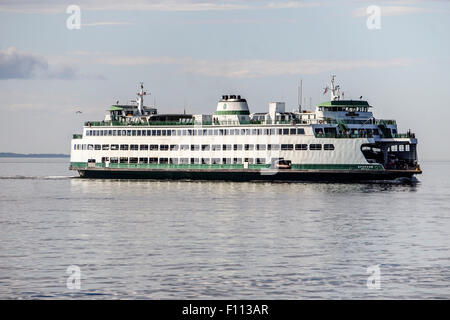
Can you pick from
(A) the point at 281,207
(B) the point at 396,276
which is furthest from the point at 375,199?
(B) the point at 396,276

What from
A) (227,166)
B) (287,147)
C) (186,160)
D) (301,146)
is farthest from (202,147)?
(301,146)

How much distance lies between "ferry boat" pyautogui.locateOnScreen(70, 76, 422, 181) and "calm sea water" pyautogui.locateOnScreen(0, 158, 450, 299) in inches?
805

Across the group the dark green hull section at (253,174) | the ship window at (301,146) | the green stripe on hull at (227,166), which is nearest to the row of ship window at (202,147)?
the ship window at (301,146)

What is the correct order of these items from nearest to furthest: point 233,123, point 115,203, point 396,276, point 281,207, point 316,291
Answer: point 316,291 → point 396,276 → point 281,207 → point 115,203 → point 233,123

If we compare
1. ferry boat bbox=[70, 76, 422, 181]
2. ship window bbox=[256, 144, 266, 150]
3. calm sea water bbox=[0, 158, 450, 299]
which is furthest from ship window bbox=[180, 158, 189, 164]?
calm sea water bbox=[0, 158, 450, 299]

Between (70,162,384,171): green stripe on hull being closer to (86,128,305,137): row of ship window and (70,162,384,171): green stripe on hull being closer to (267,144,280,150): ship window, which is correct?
(267,144,280,150): ship window

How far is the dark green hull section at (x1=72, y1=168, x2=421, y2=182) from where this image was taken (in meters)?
91.6

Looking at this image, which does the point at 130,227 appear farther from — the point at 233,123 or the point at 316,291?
the point at 233,123

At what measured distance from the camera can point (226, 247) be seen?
40.8 m

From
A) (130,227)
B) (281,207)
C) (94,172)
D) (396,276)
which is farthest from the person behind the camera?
(94,172)

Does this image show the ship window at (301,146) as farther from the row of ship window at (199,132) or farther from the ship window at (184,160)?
the ship window at (184,160)

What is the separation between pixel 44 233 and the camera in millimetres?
46531

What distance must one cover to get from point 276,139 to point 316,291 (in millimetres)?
67706

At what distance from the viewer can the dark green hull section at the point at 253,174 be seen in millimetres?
91562
